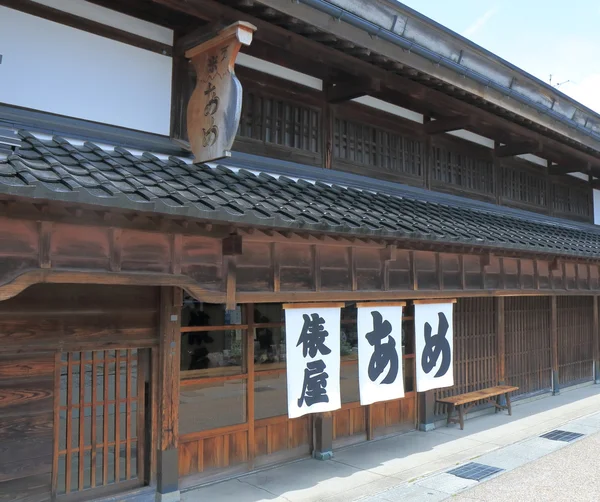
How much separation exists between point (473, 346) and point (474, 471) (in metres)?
3.78

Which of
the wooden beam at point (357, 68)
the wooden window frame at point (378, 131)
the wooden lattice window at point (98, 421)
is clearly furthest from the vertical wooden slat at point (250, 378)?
the wooden beam at point (357, 68)

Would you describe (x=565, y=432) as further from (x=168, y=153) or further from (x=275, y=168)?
(x=168, y=153)

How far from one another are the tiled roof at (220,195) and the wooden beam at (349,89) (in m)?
1.40

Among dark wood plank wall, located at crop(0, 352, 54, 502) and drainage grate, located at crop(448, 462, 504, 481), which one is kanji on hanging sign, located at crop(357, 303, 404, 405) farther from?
dark wood plank wall, located at crop(0, 352, 54, 502)

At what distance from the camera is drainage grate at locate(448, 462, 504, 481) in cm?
738

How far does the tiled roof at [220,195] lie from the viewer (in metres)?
3.89

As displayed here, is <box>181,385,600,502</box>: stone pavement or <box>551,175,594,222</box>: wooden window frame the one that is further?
<box>551,175,594,222</box>: wooden window frame

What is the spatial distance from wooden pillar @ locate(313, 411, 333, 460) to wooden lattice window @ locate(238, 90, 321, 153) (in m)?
4.08

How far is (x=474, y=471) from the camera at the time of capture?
760 cm

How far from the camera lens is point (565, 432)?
32.5ft

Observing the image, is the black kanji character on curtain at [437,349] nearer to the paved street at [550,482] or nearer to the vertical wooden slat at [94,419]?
the paved street at [550,482]

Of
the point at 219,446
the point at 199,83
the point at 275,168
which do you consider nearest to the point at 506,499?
the point at 219,446

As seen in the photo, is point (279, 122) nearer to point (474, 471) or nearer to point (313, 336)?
point (313, 336)

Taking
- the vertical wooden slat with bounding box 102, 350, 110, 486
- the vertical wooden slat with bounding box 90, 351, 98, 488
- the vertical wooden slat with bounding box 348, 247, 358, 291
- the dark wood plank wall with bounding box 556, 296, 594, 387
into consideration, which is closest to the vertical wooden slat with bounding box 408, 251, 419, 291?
the vertical wooden slat with bounding box 348, 247, 358, 291
